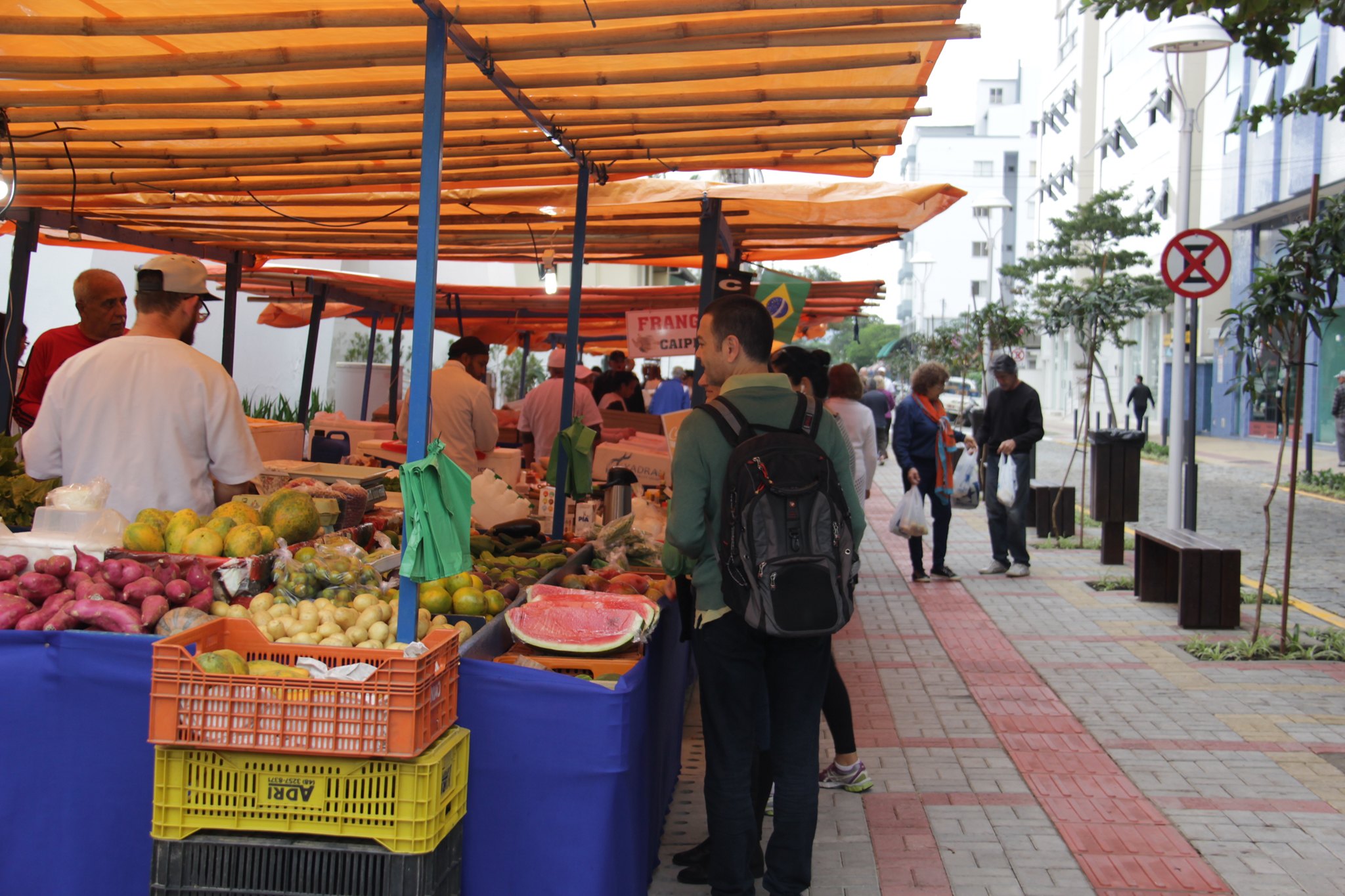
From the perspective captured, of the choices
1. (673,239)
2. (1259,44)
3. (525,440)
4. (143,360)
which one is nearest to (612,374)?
(525,440)

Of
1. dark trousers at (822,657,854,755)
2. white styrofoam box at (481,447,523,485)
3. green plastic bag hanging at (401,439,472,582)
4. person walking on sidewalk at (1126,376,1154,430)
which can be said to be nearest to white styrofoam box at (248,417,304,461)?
white styrofoam box at (481,447,523,485)

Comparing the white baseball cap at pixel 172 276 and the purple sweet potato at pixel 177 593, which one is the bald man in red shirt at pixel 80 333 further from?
the purple sweet potato at pixel 177 593

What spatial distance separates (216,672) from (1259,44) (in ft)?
26.9

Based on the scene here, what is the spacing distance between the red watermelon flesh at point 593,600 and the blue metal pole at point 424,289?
85 cm

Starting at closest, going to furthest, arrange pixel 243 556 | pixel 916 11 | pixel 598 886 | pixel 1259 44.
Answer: pixel 598 886
pixel 916 11
pixel 243 556
pixel 1259 44

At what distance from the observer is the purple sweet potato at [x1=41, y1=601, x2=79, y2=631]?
3.53 metres

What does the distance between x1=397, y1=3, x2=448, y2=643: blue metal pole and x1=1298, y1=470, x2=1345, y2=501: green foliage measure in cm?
1866

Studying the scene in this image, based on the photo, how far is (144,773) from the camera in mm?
3424

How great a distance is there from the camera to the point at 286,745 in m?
3.03

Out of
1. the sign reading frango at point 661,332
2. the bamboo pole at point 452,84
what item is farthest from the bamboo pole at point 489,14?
the sign reading frango at point 661,332

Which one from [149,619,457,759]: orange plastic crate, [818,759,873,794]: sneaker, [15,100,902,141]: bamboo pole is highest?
[15,100,902,141]: bamboo pole

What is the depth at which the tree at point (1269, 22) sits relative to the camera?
7.10 metres

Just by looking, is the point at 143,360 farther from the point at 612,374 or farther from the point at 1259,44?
the point at 612,374

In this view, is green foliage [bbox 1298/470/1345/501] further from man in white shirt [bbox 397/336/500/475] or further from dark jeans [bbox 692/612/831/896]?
dark jeans [bbox 692/612/831/896]
